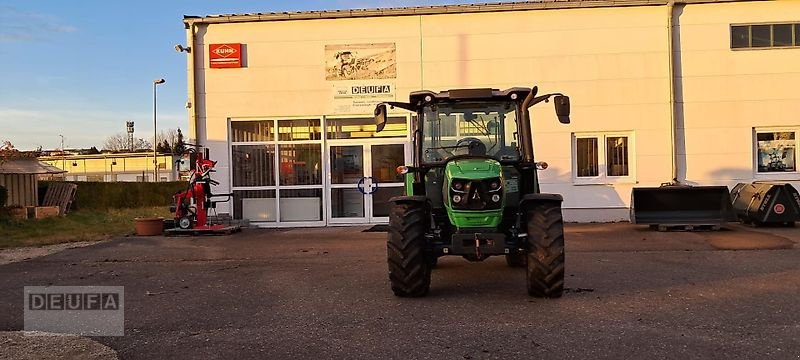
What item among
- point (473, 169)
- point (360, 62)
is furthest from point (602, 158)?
point (473, 169)

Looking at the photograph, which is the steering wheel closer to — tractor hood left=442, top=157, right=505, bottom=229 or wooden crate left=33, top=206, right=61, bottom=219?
tractor hood left=442, top=157, right=505, bottom=229

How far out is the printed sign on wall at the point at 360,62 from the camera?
54.9 feet

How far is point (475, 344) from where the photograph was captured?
5.46 meters

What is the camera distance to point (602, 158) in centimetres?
1642

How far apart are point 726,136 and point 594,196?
3.47 m

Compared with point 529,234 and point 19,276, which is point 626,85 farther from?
point 19,276

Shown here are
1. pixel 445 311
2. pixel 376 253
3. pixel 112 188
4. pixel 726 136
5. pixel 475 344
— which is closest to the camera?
pixel 475 344

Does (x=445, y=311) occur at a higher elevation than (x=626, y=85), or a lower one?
lower

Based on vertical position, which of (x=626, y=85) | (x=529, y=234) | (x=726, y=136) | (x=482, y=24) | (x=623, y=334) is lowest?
(x=623, y=334)

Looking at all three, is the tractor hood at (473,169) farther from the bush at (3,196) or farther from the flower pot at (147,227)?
the bush at (3,196)

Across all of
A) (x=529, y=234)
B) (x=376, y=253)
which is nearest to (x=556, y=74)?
(x=376, y=253)

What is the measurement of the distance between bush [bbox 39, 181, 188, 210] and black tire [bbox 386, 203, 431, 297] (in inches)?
873

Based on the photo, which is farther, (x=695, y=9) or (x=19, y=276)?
(x=695, y=9)

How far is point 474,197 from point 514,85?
10.0m
